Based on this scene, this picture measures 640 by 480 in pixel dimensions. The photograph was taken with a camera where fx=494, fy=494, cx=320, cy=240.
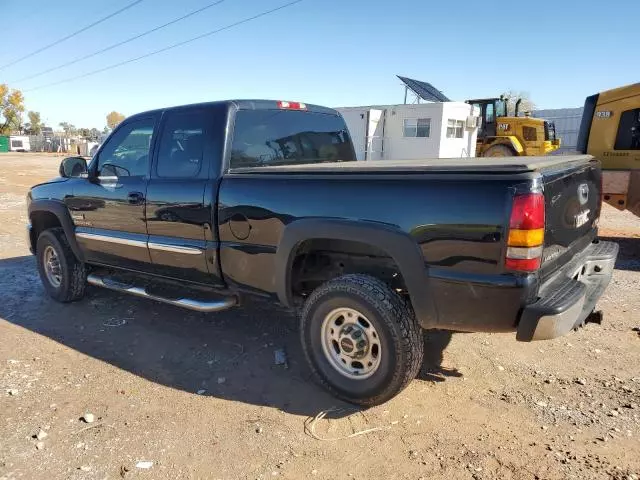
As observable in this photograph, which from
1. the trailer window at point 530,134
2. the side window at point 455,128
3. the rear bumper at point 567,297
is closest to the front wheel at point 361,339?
the rear bumper at point 567,297

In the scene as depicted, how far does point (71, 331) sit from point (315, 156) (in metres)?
2.81

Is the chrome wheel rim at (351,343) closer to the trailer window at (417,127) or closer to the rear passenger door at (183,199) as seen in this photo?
the rear passenger door at (183,199)

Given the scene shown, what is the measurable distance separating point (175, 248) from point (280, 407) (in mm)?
1567

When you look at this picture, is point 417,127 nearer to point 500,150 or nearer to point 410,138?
point 410,138

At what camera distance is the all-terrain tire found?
5.25 m

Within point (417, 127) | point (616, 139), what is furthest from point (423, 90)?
point (616, 139)

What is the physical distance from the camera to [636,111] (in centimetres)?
768

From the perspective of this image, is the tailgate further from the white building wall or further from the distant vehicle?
the distant vehicle

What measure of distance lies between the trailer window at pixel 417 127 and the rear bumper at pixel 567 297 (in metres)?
17.4

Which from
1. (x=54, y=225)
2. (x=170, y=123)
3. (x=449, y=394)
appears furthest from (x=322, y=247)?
(x=54, y=225)

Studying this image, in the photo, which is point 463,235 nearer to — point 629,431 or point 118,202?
point 629,431

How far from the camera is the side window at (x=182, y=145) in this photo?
12.9 ft

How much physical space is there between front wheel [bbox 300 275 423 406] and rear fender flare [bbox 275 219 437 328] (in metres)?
0.17

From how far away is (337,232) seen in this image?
306 centimetres
